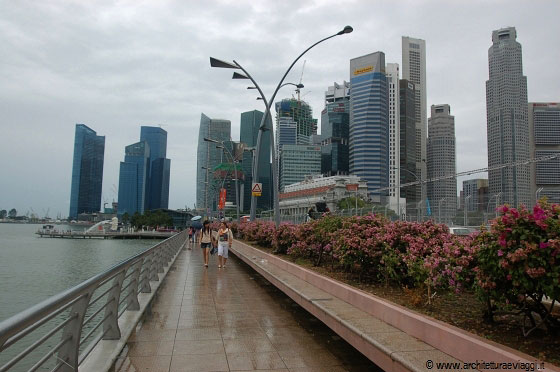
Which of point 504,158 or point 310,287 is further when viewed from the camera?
point 504,158

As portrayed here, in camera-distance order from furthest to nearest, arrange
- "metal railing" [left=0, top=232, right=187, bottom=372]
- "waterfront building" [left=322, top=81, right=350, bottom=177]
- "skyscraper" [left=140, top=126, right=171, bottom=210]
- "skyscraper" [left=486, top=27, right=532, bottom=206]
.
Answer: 1. "skyscraper" [left=140, top=126, right=171, bottom=210]
2. "waterfront building" [left=322, top=81, right=350, bottom=177]
3. "skyscraper" [left=486, top=27, right=532, bottom=206]
4. "metal railing" [left=0, top=232, right=187, bottom=372]

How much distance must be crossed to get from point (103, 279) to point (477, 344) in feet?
13.1

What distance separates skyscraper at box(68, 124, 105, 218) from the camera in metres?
159

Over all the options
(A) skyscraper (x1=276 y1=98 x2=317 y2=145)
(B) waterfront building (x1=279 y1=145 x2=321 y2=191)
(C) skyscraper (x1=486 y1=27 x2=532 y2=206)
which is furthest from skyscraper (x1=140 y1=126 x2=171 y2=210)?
(C) skyscraper (x1=486 y1=27 x2=532 y2=206)

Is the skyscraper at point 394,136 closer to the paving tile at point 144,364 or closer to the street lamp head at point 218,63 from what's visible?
the street lamp head at point 218,63

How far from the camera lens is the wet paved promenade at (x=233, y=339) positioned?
5043mm

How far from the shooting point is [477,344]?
3781 mm

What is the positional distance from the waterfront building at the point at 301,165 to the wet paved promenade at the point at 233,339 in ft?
461

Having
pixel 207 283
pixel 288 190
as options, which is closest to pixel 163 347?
pixel 207 283

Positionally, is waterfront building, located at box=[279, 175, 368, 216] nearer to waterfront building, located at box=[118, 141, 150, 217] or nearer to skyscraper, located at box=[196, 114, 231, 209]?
skyscraper, located at box=[196, 114, 231, 209]

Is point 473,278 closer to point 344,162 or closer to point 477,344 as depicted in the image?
point 477,344

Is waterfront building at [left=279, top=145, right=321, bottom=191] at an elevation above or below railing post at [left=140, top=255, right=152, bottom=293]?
above

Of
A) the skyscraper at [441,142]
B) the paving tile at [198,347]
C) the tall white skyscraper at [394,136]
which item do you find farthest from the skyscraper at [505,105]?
the paving tile at [198,347]

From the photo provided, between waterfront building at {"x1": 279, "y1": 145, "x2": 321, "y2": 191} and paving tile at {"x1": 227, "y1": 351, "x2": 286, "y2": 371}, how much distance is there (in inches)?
5663
